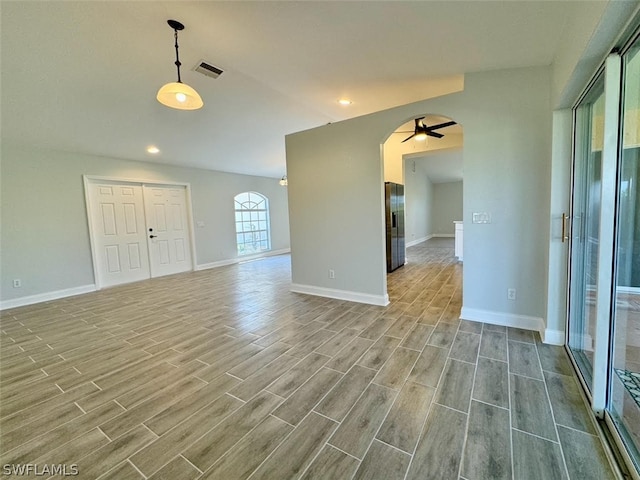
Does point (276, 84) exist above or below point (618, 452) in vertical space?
above

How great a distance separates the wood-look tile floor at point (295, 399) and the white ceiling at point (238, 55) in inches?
103

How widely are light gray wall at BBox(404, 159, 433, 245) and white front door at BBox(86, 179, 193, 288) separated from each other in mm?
6972

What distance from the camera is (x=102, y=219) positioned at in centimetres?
528

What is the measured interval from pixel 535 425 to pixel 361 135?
3.35 m

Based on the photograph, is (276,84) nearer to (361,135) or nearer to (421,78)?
(361,135)

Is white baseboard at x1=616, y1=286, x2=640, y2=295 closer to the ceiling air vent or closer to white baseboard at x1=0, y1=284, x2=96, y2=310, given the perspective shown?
the ceiling air vent

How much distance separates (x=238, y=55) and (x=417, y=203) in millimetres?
8969

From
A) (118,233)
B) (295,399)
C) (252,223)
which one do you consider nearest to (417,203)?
(252,223)

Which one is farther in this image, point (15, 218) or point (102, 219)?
point (102, 219)

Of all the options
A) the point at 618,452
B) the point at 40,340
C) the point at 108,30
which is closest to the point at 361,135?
the point at 108,30

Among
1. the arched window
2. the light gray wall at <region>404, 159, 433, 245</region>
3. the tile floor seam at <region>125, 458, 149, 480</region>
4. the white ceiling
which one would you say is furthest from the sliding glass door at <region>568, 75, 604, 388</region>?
the arched window

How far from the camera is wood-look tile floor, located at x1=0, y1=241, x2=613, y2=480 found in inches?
53.9

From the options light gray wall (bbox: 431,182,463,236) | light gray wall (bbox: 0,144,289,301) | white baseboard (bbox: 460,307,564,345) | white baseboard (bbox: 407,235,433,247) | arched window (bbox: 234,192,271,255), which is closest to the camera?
white baseboard (bbox: 460,307,564,345)

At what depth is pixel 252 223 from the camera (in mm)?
8508
